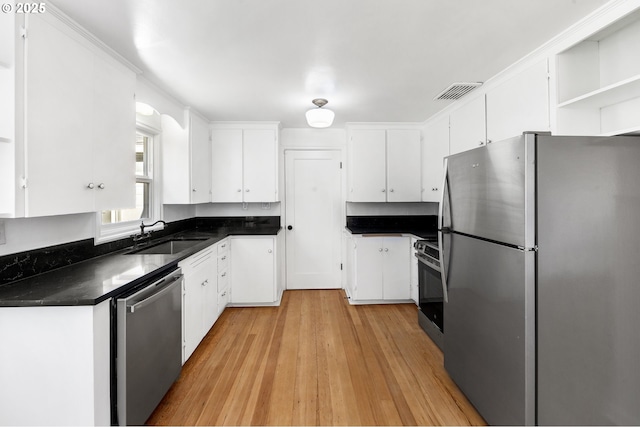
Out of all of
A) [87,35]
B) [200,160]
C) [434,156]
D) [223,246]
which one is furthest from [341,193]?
[87,35]

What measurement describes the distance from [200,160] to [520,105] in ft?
10.4

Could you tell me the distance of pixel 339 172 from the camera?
161 inches

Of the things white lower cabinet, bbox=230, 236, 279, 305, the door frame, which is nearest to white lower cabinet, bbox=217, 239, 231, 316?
white lower cabinet, bbox=230, 236, 279, 305

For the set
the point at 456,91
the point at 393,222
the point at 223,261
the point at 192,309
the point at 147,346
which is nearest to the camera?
the point at 147,346

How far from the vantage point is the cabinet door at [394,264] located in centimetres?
350

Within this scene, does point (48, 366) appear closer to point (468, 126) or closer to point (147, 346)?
point (147, 346)

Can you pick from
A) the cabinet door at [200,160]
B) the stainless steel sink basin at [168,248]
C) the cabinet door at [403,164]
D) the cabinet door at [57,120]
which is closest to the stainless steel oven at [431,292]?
the cabinet door at [403,164]

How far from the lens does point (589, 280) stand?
133 centimetres

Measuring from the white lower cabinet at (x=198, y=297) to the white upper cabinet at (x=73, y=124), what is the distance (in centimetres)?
72

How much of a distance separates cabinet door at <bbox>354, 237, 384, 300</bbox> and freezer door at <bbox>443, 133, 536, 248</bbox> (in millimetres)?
1618

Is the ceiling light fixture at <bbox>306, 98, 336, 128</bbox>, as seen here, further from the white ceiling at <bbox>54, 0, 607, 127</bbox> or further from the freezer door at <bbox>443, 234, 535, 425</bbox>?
the freezer door at <bbox>443, 234, 535, 425</bbox>

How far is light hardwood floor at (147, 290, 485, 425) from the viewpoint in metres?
1.73

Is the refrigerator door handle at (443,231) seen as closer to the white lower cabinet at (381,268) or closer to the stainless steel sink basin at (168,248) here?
the white lower cabinet at (381,268)

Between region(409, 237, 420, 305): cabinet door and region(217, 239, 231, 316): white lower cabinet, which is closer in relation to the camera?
region(217, 239, 231, 316): white lower cabinet
